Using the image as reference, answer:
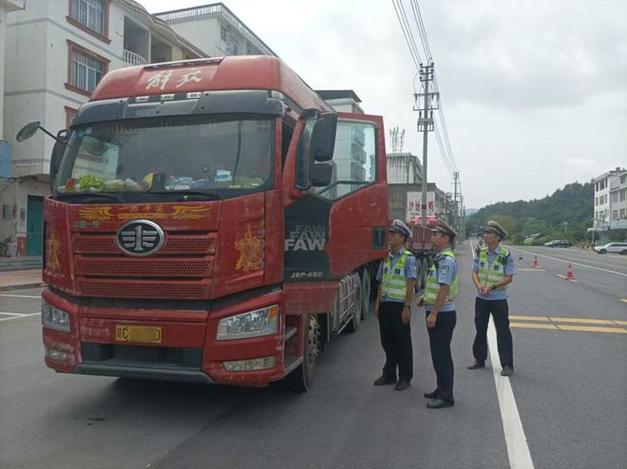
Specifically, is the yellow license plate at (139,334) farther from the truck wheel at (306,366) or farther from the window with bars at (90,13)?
the window with bars at (90,13)

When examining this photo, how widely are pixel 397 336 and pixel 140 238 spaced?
8.67ft

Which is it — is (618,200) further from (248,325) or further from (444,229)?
(248,325)

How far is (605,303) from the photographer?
1228cm

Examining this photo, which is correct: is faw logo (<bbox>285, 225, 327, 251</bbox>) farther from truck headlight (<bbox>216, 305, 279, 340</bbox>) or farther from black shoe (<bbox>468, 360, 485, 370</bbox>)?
black shoe (<bbox>468, 360, 485, 370</bbox>)

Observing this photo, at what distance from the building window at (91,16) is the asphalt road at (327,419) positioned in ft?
61.5

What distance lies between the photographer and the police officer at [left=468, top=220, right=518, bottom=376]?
19.1 feet

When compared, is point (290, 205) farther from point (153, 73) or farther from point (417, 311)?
point (417, 311)

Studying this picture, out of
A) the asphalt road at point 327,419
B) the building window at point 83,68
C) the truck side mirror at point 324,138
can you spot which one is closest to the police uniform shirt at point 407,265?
the asphalt road at point 327,419

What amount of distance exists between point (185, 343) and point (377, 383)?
2210mm

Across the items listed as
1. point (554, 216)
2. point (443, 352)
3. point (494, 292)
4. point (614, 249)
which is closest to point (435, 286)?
point (443, 352)

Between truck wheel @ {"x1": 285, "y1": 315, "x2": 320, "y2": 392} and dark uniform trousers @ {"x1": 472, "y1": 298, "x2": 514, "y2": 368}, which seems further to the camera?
dark uniform trousers @ {"x1": 472, "y1": 298, "x2": 514, "y2": 368}

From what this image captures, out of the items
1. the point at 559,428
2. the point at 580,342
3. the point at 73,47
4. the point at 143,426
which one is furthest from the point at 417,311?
the point at 73,47

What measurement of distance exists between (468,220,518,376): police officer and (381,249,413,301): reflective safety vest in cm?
130

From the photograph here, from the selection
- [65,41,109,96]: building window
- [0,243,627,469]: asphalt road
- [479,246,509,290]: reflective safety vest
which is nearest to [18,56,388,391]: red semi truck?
[0,243,627,469]: asphalt road
